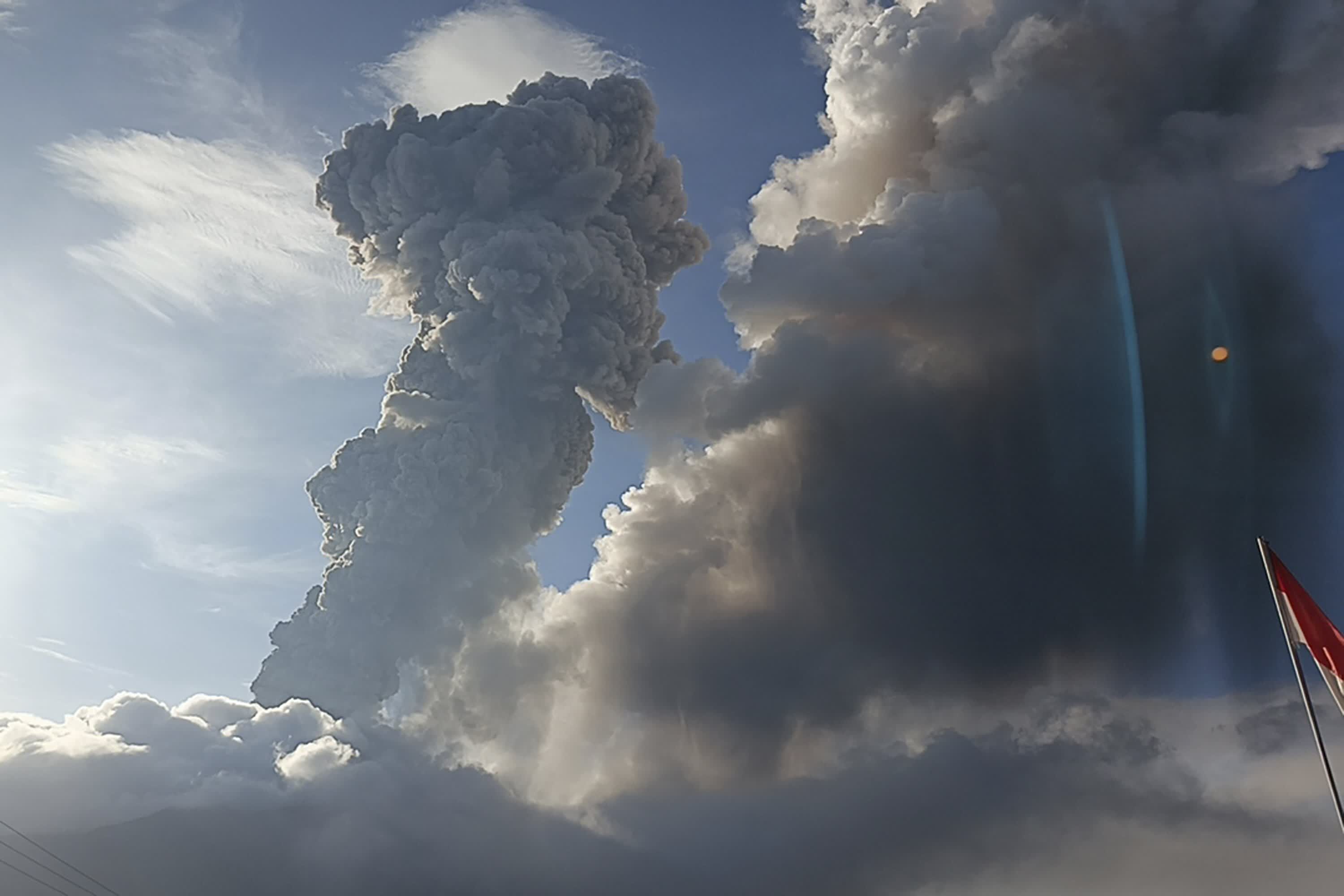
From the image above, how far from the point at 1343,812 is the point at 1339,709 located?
4069mm

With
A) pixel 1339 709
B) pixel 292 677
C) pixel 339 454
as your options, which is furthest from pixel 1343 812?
pixel 292 677

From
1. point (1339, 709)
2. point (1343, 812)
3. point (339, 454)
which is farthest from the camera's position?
point (339, 454)

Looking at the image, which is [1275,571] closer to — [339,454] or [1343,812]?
[1343,812]

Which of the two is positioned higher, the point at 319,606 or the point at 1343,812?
the point at 319,606

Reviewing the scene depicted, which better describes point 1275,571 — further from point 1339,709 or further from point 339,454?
point 339,454

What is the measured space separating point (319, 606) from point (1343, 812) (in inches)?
5202

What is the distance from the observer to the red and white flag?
24.0 m

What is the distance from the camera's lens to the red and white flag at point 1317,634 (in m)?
24.0

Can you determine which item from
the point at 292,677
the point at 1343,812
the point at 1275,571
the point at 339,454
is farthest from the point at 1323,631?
the point at 292,677

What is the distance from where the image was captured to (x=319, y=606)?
453ft

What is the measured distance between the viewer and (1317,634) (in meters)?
24.1

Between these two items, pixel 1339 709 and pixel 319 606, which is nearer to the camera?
pixel 1339 709

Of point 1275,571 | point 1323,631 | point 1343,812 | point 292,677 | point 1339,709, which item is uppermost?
point 292,677

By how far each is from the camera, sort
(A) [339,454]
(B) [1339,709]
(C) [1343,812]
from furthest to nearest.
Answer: (A) [339,454], (C) [1343,812], (B) [1339,709]
